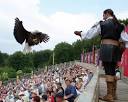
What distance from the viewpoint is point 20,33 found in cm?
657

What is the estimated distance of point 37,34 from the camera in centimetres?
674

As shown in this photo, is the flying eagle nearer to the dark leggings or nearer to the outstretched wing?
the outstretched wing

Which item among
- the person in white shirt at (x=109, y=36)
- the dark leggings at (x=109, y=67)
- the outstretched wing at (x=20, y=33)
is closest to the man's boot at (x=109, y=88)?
the person in white shirt at (x=109, y=36)

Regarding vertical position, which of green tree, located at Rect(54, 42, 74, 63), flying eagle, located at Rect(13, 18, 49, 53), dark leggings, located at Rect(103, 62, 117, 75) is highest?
green tree, located at Rect(54, 42, 74, 63)

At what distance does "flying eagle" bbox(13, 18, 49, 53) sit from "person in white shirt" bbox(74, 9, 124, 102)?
2.74 metres

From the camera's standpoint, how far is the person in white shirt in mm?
9297

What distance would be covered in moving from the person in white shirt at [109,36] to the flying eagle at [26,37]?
2.74m

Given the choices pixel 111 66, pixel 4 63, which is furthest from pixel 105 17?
pixel 4 63

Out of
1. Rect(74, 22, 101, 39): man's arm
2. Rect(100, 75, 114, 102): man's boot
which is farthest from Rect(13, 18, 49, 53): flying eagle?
Rect(100, 75, 114, 102): man's boot

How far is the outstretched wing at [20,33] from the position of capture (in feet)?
21.4

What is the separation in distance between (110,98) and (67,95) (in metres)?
2.14

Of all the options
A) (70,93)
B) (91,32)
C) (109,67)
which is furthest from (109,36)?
(70,93)

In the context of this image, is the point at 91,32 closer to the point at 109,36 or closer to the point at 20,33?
the point at 109,36

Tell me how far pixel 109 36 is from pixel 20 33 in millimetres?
3149
